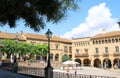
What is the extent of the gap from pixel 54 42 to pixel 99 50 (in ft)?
52.8

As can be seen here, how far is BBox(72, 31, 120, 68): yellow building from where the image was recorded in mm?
69000

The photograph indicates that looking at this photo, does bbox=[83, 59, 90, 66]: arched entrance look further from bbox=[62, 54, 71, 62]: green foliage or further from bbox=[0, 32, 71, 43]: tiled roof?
bbox=[0, 32, 71, 43]: tiled roof

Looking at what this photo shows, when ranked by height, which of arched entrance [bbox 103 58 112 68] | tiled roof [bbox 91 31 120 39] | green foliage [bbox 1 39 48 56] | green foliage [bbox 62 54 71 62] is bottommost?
arched entrance [bbox 103 58 112 68]

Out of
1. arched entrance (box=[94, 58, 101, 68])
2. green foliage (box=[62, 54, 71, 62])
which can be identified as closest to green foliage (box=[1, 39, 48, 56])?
green foliage (box=[62, 54, 71, 62])

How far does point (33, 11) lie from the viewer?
12.4 metres

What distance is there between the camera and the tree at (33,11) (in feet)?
37.5

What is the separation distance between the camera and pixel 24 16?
1252 cm

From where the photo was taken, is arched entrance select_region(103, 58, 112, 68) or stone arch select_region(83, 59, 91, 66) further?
stone arch select_region(83, 59, 91, 66)

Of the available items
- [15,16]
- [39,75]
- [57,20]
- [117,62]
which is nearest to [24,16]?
[15,16]

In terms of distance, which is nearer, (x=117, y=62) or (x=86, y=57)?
(x=117, y=62)

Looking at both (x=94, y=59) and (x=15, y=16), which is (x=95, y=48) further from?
A: (x=15, y=16)

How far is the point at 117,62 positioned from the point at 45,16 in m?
58.1

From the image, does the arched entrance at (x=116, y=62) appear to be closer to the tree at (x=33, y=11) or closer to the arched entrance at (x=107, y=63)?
the arched entrance at (x=107, y=63)

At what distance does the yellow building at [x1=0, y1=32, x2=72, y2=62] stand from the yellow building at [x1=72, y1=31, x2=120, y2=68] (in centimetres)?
446
